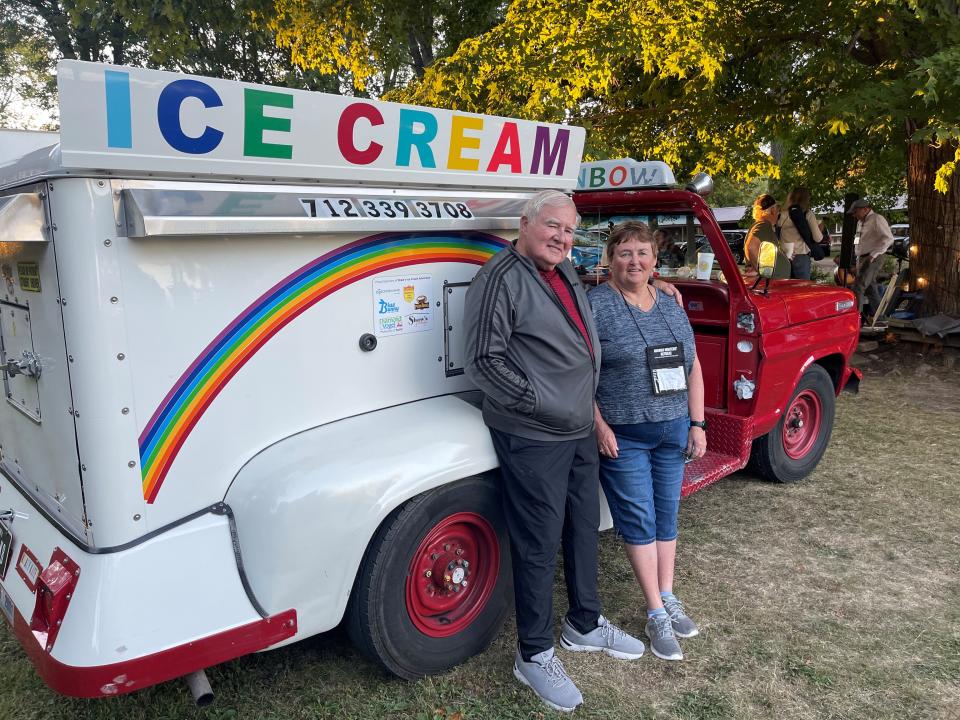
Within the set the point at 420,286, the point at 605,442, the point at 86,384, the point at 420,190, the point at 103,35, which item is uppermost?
the point at 103,35

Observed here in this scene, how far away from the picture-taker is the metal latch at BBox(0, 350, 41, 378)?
2463 millimetres

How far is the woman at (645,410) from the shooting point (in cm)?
289

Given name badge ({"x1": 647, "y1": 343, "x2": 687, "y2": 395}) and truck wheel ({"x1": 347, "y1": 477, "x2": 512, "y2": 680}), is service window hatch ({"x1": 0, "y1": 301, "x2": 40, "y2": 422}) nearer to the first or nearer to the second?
truck wheel ({"x1": 347, "y1": 477, "x2": 512, "y2": 680})

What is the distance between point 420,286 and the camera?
2891mm

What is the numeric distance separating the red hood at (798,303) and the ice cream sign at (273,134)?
1734mm

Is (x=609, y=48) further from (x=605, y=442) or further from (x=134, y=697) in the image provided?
(x=134, y=697)

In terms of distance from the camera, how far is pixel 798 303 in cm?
445

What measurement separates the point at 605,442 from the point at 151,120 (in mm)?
1957

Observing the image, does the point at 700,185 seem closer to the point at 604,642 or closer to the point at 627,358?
the point at 627,358

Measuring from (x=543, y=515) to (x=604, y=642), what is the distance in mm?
743

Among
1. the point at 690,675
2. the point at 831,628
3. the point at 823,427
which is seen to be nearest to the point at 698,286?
the point at 823,427

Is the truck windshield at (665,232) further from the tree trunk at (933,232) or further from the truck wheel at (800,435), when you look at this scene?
the tree trunk at (933,232)

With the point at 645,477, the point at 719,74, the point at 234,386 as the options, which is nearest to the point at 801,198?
the point at 719,74

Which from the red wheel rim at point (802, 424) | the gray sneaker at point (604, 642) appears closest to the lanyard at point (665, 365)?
the gray sneaker at point (604, 642)
